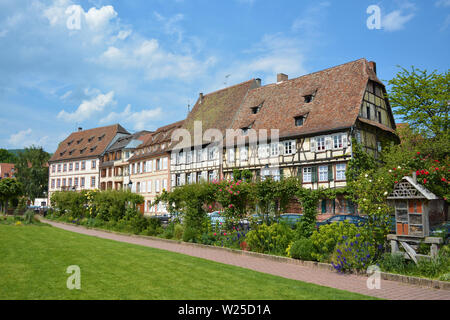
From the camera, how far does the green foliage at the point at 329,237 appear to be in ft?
37.3

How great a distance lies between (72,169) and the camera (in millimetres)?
61781

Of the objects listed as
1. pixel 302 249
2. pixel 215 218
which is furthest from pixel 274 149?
pixel 302 249

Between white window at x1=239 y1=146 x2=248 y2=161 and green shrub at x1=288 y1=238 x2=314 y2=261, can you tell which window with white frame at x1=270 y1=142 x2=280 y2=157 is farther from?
green shrub at x1=288 y1=238 x2=314 y2=261

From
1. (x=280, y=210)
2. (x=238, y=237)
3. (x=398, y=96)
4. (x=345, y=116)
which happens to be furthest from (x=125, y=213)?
(x=398, y=96)

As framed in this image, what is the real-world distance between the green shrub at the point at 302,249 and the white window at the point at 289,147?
57.6 ft

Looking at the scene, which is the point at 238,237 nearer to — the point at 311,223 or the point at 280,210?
the point at 280,210

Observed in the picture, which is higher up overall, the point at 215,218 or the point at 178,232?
the point at 215,218

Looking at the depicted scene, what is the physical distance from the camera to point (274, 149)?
30953mm

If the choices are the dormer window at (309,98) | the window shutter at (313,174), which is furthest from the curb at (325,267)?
the dormer window at (309,98)

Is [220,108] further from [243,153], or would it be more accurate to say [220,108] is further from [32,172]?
[32,172]

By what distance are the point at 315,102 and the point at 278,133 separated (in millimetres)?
3795

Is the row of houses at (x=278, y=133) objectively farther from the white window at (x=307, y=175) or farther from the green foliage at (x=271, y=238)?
the green foliage at (x=271, y=238)

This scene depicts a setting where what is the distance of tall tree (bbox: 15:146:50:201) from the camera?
212 ft
